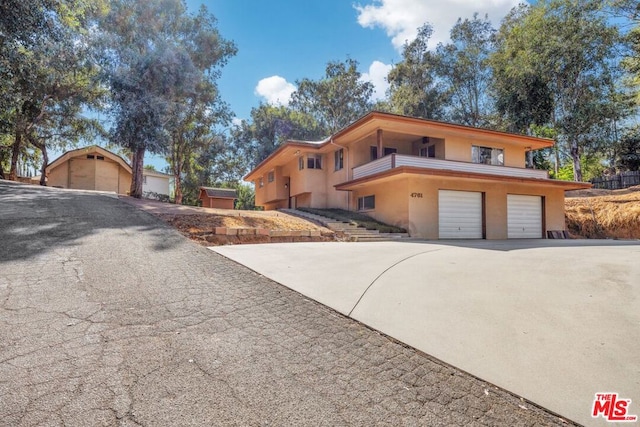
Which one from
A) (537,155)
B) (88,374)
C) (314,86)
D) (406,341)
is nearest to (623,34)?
(537,155)

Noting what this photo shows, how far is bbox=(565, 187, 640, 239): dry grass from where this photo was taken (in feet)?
51.2

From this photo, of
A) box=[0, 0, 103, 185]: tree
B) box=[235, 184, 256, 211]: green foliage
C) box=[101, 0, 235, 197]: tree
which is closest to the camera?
box=[0, 0, 103, 185]: tree

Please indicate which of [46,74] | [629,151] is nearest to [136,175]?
[46,74]

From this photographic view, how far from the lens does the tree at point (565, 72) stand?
19875 mm

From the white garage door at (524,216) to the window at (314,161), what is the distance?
33.0 ft

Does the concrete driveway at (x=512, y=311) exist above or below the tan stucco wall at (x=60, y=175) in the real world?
below

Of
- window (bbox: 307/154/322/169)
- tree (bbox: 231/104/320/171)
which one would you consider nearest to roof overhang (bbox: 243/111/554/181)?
→ window (bbox: 307/154/322/169)

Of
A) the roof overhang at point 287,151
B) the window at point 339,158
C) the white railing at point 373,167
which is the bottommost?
the white railing at point 373,167

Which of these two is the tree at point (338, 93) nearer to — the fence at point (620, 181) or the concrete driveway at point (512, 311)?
the fence at point (620, 181)

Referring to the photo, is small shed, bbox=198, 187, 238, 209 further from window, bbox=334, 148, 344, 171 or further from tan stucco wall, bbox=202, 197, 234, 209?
window, bbox=334, 148, 344, 171

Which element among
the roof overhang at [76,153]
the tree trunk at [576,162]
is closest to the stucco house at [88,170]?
the roof overhang at [76,153]

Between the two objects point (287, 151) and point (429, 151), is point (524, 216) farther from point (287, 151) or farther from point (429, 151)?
point (287, 151)

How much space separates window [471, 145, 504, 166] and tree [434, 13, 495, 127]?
42.1 feet

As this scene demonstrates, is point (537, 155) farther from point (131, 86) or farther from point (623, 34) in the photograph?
point (131, 86)
